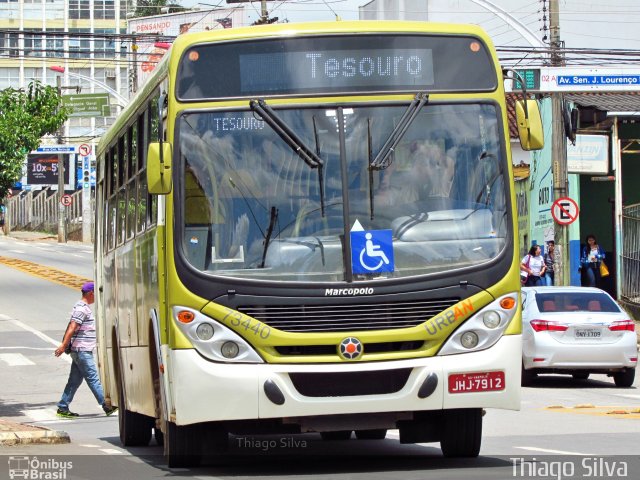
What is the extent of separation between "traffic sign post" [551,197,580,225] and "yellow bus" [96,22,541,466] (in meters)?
19.3

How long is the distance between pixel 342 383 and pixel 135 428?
188 inches

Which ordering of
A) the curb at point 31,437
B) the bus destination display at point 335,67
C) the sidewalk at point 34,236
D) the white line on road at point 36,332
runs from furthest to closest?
the sidewalk at point 34,236
the white line on road at point 36,332
the curb at point 31,437
the bus destination display at point 335,67

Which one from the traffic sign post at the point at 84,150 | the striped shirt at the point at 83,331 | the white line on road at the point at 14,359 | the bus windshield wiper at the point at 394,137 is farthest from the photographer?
the traffic sign post at the point at 84,150

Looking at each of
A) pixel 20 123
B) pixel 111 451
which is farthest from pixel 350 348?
pixel 20 123

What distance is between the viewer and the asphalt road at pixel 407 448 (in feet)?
35.7

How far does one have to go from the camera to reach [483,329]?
415 inches

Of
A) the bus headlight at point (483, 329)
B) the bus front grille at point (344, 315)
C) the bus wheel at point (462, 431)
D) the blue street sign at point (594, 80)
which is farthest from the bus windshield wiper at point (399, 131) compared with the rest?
the blue street sign at point (594, 80)

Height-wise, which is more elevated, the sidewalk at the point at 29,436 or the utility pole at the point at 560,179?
the utility pole at the point at 560,179

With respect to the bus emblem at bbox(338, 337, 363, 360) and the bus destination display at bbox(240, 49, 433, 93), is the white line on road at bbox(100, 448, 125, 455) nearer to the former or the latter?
the bus emblem at bbox(338, 337, 363, 360)

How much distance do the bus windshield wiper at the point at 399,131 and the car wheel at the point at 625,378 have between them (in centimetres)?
1166

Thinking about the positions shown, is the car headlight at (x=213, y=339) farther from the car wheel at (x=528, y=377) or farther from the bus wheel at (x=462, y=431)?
the car wheel at (x=528, y=377)

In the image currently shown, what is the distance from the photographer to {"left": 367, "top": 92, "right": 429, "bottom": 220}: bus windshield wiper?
10.7 metres

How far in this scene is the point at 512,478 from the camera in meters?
9.95

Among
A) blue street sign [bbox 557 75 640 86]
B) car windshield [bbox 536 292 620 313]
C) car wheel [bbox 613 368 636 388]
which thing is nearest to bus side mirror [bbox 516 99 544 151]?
car windshield [bbox 536 292 620 313]
